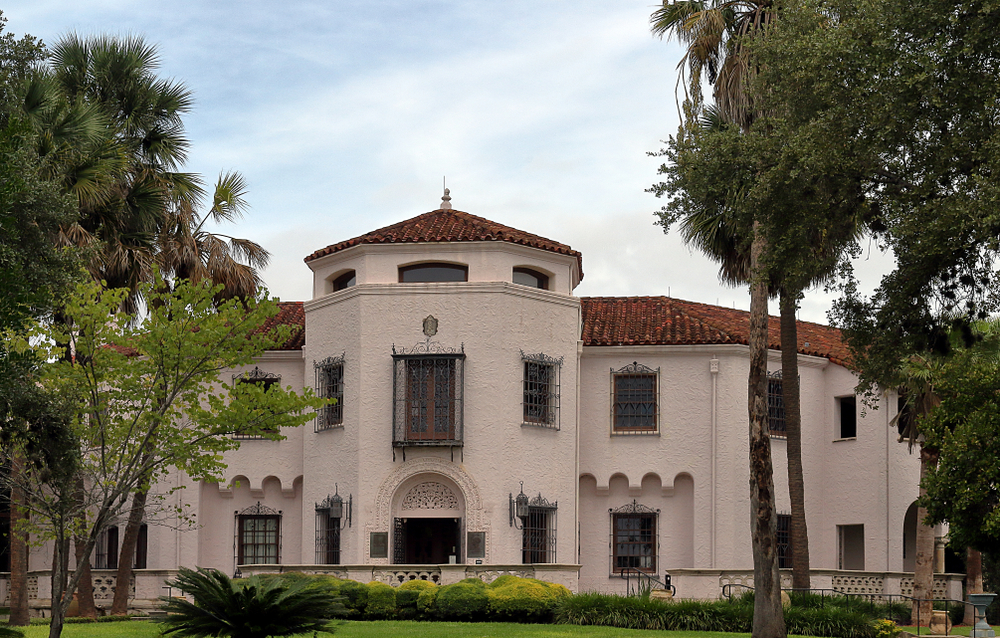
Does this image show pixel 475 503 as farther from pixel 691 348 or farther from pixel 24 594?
pixel 24 594

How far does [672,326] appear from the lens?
33031 millimetres

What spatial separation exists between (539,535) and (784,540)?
22.4ft

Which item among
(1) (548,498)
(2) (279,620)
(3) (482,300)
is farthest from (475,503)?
(2) (279,620)

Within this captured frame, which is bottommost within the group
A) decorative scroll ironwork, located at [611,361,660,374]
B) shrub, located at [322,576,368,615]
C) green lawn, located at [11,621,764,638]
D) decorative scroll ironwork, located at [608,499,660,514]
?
green lawn, located at [11,621,764,638]

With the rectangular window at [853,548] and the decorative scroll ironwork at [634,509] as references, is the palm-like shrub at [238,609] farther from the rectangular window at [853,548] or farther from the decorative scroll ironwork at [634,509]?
the rectangular window at [853,548]

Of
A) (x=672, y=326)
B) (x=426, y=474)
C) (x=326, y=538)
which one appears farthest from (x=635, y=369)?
(x=326, y=538)

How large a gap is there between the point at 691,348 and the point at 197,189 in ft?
42.7

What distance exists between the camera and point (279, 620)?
15086 mm

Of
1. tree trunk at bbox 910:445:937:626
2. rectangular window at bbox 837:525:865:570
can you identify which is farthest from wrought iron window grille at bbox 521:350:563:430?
rectangular window at bbox 837:525:865:570

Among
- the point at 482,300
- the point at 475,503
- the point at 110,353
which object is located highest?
the point at 482,300

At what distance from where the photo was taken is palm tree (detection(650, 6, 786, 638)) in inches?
858

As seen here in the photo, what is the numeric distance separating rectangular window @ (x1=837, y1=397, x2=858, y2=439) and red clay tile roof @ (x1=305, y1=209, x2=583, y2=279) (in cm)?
832

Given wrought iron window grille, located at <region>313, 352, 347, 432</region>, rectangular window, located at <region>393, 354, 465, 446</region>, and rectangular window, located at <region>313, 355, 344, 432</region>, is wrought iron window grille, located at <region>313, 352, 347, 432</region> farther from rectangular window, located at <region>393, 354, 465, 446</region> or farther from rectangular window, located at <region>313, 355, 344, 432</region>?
rectangular window, located at <region>393, 354, 465, 446</region>

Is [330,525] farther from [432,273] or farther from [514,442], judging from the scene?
[432,273]
